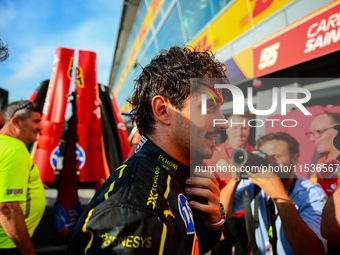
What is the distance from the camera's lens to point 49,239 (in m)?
2.87

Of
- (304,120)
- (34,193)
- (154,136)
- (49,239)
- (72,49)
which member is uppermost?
(72,49)

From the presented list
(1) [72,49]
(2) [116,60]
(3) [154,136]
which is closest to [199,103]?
(3) [154,136]

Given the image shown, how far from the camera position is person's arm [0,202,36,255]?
162 cm

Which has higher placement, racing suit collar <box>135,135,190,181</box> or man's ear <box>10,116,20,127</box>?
man's ear <box>10,116,20,127</box>

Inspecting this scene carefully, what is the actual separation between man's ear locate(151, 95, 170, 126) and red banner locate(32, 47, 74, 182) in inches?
95.9

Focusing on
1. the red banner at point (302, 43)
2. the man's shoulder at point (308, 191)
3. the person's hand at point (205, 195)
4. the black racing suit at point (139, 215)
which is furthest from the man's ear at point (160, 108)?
the red banner at point (302, 43)

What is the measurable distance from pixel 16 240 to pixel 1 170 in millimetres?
515

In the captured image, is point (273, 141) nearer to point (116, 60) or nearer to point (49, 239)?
point (49, 239)

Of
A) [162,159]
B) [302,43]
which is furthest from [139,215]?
[302,43]

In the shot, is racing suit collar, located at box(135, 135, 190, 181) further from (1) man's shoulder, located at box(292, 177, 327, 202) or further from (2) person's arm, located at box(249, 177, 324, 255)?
(1) man's shoulder, located at box(292, 177, 327, 202)

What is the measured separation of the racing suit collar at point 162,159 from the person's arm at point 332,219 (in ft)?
2.38

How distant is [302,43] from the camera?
134 inches

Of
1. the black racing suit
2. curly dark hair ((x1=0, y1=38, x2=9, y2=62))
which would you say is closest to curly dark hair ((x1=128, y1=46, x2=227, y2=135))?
the black racing suit

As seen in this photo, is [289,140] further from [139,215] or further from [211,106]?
[139,215]
